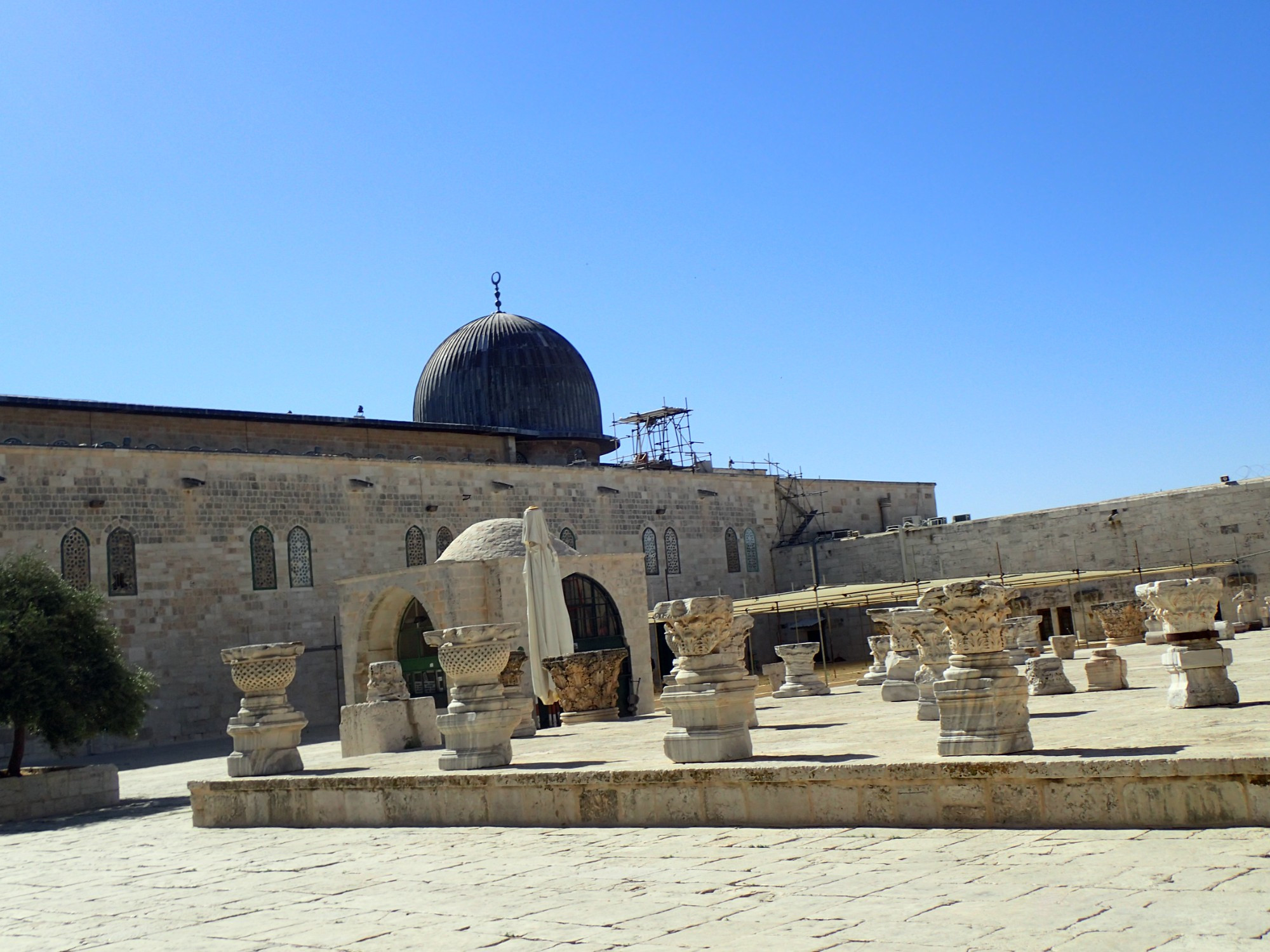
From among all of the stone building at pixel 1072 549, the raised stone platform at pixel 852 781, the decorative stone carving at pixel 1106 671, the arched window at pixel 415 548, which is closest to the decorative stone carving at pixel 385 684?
the raised stone platform at pixel 852 781

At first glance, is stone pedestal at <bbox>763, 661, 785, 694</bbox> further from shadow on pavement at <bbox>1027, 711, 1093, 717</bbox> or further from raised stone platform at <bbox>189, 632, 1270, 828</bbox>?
shadow on pavement at <bbox>1027, 711, 1093, 717</bbox>

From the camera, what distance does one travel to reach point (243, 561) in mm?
26047

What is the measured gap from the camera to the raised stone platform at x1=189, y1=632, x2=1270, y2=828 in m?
6.18

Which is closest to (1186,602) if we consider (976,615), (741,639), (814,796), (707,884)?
(976,615)

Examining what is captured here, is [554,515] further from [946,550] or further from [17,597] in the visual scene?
[17,597]

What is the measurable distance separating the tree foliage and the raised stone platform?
11.6 feet

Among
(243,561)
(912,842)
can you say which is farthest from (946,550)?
(912,842)

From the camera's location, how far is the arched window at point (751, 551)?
3747 centimetres

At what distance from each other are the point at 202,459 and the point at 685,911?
22.5 metres

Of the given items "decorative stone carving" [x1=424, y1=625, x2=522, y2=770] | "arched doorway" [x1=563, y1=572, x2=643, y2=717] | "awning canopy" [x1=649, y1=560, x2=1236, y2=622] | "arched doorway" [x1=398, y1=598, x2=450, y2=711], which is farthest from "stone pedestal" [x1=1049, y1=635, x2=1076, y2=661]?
"decorative stone carving" [x1=424, y1=625, x2=522, y2=770]

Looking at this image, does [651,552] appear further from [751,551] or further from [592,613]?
[592,613]

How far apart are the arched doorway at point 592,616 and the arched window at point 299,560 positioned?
6.97 m

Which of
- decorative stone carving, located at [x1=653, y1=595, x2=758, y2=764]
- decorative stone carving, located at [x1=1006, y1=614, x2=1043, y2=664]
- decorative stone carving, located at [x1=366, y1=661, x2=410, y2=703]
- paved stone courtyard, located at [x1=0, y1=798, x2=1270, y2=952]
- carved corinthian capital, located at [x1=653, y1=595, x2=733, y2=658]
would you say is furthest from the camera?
decorative stone carving, located at [x1=1006, y1=614, x2=1043, y2=664]

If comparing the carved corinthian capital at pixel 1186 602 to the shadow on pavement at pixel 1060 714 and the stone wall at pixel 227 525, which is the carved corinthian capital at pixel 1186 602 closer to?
the shadow on pavement at pixel 1060 714
